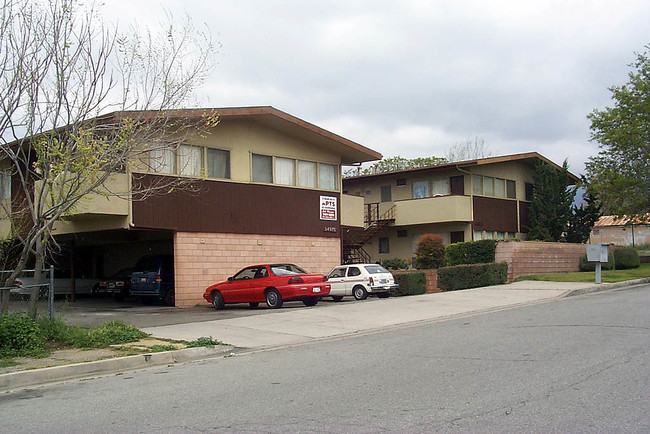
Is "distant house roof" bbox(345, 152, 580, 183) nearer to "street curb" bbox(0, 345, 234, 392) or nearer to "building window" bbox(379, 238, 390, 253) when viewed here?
"building window" bbox(379, 238, 390, 253)

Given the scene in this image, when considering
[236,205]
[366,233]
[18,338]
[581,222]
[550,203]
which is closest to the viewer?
[18,338]

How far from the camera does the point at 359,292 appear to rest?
23.4 metres

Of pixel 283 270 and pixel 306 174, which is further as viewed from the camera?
pixel 306 174

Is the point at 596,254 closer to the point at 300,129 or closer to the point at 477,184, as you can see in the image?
the point at 477,184

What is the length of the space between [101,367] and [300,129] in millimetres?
15615

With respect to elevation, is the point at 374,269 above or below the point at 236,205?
below

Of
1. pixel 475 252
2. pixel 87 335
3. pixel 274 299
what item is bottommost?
pixel 87 335

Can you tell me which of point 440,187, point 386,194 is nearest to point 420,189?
point 440,187

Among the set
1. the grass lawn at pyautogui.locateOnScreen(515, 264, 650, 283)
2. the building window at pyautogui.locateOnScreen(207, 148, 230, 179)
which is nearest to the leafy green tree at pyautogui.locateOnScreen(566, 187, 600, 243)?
the grass lawn at pyautogui.locateOnScreen(515, 264, 650, 283)

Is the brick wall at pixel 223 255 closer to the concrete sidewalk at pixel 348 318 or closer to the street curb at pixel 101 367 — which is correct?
the concrete sidewalk at pixel 348 318

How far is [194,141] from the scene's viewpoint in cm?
2239

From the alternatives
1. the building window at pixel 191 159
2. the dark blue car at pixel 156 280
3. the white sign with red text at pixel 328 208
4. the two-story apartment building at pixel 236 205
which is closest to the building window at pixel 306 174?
the two-story apartment building at pixel 236 205

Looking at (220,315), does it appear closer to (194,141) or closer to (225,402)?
(194,141)

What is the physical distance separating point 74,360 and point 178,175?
1128 cm
